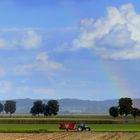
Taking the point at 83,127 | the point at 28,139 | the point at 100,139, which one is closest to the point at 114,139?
the point at 100,139

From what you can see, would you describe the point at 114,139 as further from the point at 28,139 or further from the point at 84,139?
the point at 28,139

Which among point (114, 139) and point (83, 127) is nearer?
point (114, 139)

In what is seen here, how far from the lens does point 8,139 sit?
6106 cm

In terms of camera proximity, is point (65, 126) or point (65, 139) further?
point (65, 126)

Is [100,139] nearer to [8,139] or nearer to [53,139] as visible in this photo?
[53,139]

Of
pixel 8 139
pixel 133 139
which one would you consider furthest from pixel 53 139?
pixel 133 139

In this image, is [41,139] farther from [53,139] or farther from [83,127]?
[83,127]

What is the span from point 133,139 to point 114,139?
2322mm

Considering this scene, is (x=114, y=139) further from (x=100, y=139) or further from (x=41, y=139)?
(x=41, y=139)

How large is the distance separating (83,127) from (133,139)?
113ft

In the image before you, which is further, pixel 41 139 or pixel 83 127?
pixel 83 127

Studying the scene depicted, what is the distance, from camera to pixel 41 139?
61.3 m

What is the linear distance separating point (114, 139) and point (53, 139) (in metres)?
7.38

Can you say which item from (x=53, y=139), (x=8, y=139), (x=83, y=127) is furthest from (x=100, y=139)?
(x=83, y=127)
